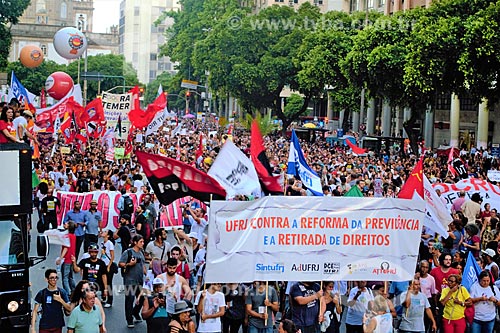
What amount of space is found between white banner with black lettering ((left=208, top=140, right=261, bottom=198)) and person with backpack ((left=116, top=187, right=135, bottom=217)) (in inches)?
356

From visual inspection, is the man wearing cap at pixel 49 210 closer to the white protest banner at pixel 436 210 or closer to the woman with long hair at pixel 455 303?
the white protest banner at pixel 436 210

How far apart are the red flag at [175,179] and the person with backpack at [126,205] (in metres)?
9.01

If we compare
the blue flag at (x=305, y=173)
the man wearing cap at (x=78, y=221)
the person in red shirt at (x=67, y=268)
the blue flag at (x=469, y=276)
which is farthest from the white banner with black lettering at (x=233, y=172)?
the man wearing cap at (x=78, y=221)

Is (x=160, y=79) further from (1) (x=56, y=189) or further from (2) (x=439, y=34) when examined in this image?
(1) (x=56, y=189)

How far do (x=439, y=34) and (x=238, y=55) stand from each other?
3202cm

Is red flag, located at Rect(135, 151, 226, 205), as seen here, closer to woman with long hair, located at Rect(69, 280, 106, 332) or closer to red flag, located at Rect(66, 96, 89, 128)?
woman with long hair, located at Rect(69, 280, 106, 332)

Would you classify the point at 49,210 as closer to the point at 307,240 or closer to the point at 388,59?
the point at 307,240

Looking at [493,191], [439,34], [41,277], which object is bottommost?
[41,277]

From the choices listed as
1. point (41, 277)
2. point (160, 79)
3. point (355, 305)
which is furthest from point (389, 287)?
point (160, 79)

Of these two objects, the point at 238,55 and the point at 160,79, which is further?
the point at 160,79

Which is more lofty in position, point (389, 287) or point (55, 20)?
point (55, 20)

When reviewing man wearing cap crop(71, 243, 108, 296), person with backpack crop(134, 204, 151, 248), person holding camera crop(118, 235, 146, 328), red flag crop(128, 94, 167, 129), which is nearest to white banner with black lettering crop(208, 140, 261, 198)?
person holding camera crop(118, 235, 146, 328)

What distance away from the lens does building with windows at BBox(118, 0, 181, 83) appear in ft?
619

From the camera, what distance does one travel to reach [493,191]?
66.2 feet
